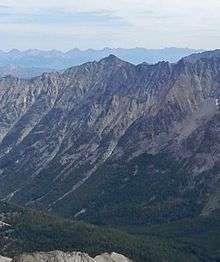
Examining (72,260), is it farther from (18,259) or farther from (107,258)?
(107,258)

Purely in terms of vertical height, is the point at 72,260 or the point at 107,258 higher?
the point at 72,260

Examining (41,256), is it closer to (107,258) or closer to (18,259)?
(18,259)

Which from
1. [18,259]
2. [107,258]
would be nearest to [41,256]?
[18,259]

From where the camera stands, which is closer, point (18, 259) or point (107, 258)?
point (18, 259)

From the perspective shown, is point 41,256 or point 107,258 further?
point 107,258

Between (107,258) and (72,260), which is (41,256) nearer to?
(72,260)

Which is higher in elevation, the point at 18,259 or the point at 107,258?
the point at 18,259

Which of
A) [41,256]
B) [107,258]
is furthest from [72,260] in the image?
[107,258]

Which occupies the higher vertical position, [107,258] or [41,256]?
[41,256]
